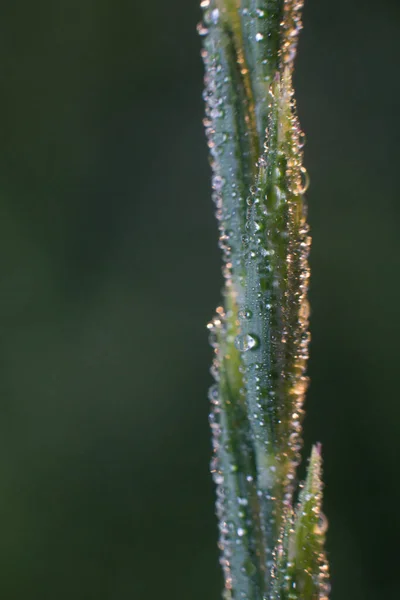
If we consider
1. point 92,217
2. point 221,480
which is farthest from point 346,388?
point 221,480

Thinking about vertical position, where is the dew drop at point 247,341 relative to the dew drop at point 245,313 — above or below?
below

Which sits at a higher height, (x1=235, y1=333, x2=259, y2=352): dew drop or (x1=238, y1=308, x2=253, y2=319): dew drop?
(x1=238, y1=308, x2=253, y2=319): dew drop

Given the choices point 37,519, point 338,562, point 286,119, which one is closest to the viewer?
point 286,119

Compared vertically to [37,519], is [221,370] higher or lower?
higher

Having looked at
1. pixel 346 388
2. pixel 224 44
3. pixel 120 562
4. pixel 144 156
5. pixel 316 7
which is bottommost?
pixel 120 562

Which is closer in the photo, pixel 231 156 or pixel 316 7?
pixel 231 156

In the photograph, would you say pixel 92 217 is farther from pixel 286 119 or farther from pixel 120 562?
pixel 286 119

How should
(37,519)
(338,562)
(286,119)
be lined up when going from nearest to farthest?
(286,119) < (338,562) < (37,519)
